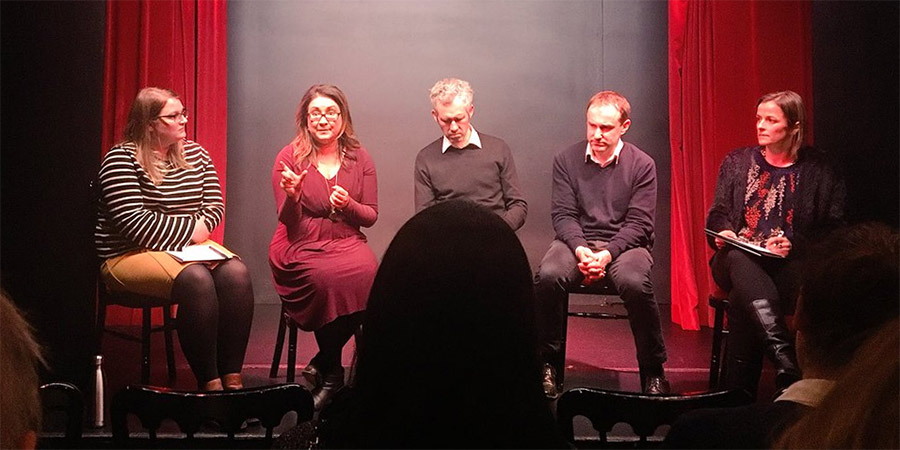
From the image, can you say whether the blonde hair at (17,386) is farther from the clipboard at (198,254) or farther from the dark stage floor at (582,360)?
the clipboard at (198,254)

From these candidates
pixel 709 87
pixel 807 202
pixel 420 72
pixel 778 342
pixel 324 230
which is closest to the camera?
pixel 778 342

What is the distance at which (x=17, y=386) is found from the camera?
3.82 feet

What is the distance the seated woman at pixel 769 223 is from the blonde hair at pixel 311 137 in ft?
5.00

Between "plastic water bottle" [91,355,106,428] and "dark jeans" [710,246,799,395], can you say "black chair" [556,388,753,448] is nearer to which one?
"dark jeans" [710,246,799,395]

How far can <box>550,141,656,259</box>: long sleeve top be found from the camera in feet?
12.5

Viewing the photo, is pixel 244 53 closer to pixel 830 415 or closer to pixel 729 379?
pixel 729 379

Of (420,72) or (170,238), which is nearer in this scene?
(170,238)

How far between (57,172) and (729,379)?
2566 mm

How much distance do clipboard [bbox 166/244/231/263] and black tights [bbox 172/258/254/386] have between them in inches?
1.2

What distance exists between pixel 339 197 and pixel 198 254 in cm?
59

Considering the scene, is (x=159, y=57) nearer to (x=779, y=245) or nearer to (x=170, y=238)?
(x=170, y=238)

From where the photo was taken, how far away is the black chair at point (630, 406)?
1.74m

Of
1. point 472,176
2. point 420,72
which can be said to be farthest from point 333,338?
point 420,72

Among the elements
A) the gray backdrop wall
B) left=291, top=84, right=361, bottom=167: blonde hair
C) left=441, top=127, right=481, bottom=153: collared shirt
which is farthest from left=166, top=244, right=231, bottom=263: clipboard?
the gray backdrop wall
